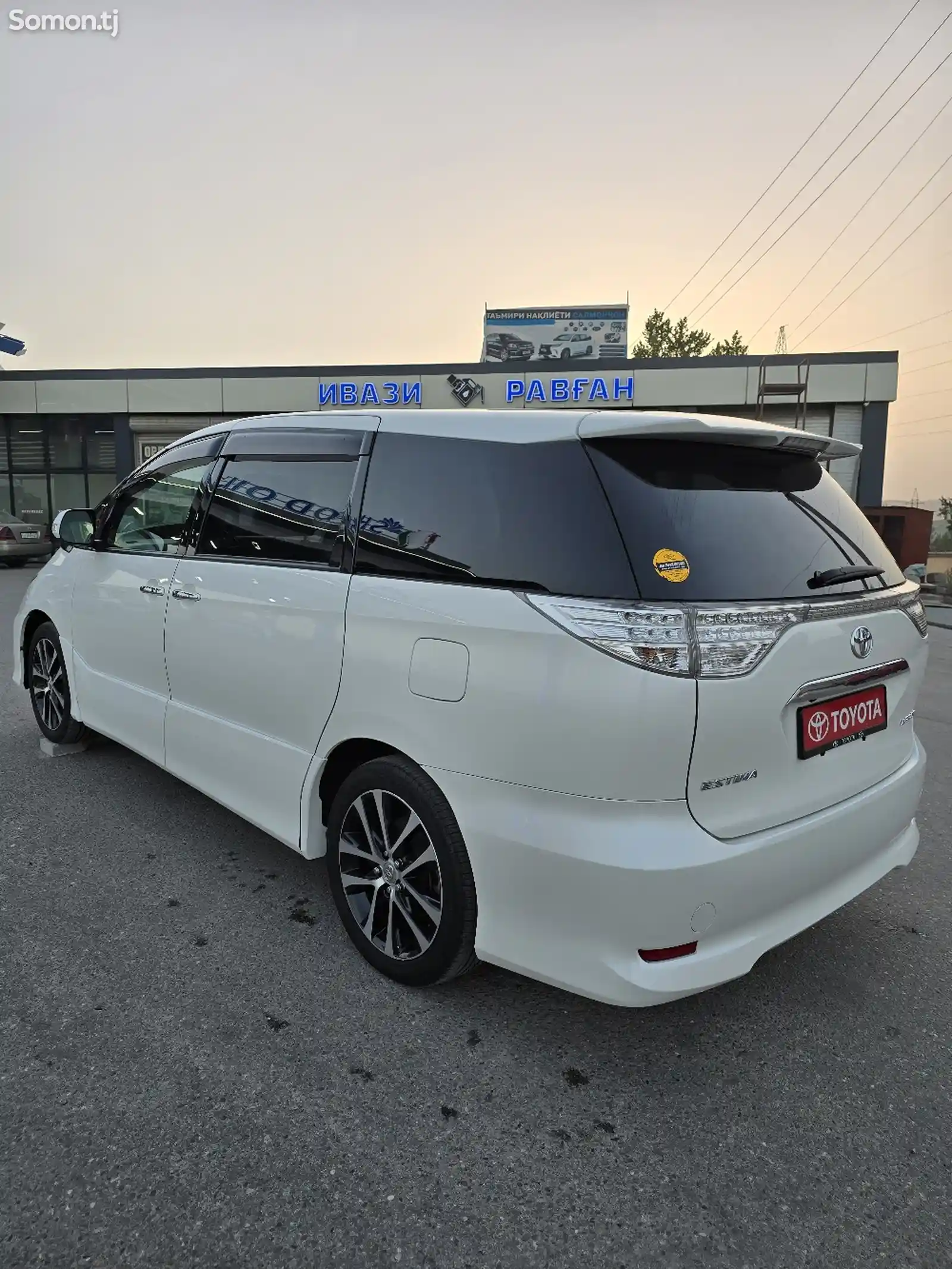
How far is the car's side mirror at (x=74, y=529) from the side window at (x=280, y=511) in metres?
1.38

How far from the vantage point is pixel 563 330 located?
2803cm

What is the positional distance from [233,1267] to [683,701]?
5.04 ft

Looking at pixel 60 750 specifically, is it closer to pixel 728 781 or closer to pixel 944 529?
pixel 728 781

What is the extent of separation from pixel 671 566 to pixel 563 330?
28226 millimetres

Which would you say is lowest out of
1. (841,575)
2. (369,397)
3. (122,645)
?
(122,645)

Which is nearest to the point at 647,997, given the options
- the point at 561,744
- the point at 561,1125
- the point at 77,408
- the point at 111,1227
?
the point at 561,1125

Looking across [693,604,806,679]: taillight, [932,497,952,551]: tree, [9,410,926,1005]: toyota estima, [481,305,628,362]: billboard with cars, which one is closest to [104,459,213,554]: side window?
[9,410,926,1005]: toyota estima

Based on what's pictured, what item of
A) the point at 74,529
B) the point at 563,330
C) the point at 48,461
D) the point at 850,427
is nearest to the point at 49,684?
the point at 74,529

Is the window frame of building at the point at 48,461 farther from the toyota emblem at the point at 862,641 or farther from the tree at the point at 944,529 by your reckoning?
the tree at the point at 944,529

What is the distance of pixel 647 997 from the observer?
6.53ft

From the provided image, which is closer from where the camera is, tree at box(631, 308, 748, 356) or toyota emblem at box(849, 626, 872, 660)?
toyota emblem at box(849, 626, 872, 660)

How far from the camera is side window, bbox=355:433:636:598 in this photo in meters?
2.05

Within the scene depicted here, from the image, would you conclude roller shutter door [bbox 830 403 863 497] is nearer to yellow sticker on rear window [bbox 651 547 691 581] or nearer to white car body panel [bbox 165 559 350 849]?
white car body panel [bbox 165 559 350 849]

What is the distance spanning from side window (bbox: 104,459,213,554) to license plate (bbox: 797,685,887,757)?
2624 millimetres
